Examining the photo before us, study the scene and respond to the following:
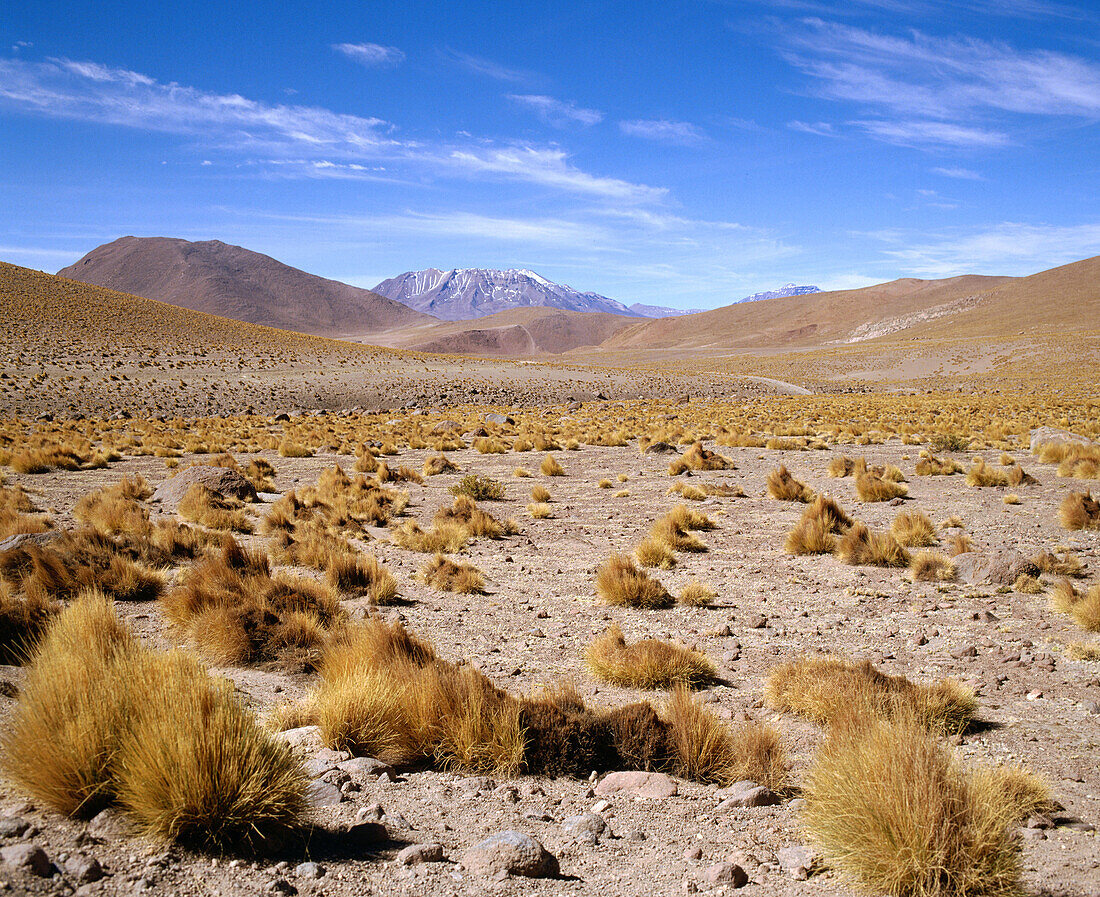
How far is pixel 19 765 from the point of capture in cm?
314

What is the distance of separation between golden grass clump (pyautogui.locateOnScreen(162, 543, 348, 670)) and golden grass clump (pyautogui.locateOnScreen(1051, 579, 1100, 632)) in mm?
6902

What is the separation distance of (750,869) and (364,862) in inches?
68.9

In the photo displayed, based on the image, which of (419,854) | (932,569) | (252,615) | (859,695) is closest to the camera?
(419,854)

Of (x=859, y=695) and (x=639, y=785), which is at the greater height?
(x=859, y=695)

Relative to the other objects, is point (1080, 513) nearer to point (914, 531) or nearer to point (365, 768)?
point (914, 531)

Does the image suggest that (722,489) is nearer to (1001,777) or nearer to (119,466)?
(1001,777)

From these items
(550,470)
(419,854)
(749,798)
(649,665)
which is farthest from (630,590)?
(550,470)

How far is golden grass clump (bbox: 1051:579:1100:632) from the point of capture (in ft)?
21.2

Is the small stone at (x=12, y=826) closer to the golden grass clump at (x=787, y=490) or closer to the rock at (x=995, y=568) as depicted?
the rock at (x=995, y=568)

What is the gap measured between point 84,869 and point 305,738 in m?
1.75

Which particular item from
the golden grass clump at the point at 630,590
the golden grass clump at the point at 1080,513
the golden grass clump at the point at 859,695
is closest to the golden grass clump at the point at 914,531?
the golden grass clump at the point at 1080,513

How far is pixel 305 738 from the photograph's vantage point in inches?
172

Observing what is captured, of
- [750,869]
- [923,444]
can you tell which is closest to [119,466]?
[750,869]

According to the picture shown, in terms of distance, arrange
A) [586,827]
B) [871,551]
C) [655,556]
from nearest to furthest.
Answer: [586,827], [871,551], [655,556]
